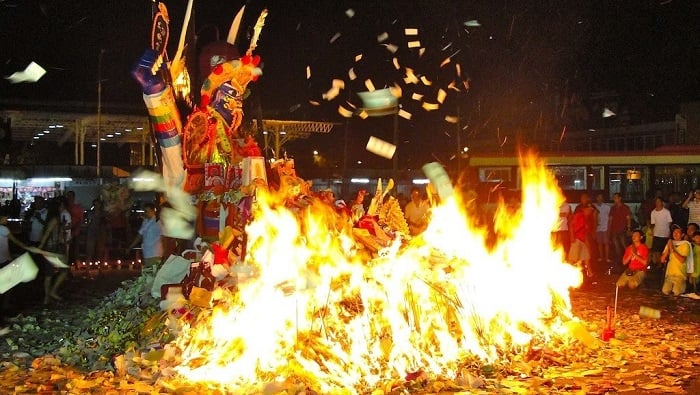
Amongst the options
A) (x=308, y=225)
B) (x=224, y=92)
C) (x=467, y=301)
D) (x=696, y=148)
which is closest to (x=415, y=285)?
(x=467, y=301)

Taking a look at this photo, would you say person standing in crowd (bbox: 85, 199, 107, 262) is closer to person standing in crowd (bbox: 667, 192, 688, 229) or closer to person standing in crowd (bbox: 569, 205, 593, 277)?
person standing in crowd (bbox: 569, 205, 593, 277)

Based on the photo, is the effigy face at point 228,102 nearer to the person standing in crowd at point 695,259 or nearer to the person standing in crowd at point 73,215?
the person standing in crowd at point 73,215

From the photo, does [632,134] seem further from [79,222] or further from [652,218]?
[79,222]

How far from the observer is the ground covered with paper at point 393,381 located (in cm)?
624

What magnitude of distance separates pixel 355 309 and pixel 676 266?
7.29m

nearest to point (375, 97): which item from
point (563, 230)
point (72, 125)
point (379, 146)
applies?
point (379, 146)

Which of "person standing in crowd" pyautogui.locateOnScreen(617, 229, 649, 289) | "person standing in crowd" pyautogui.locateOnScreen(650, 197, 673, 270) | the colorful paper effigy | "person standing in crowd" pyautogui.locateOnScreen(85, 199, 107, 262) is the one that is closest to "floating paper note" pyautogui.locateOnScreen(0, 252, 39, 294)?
"person standing in crowd" pyautogui.locateOnScreen(85, 199, 107, 262)

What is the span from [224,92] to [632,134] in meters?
29.6

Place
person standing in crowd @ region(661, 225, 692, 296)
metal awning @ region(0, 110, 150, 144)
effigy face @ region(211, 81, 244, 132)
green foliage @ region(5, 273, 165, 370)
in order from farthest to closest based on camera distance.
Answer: metal awning @ region(0, 110, 150, 144) → person standing in crowd @ region(661, 225, 692, 296) → effigy face @ region(211, 81, 244, 132) → green foliage @ region(5, 273, 165, 370)

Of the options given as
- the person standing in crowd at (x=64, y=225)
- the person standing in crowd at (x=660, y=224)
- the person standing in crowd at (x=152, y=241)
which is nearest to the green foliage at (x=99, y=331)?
the person standing in crowd at (x=152, y=241)

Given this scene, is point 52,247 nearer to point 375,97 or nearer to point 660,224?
point 375,97

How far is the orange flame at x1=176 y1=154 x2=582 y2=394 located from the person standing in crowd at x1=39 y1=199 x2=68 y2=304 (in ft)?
17.5

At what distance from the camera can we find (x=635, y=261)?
39.8ft

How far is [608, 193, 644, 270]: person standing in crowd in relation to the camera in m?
16.0
